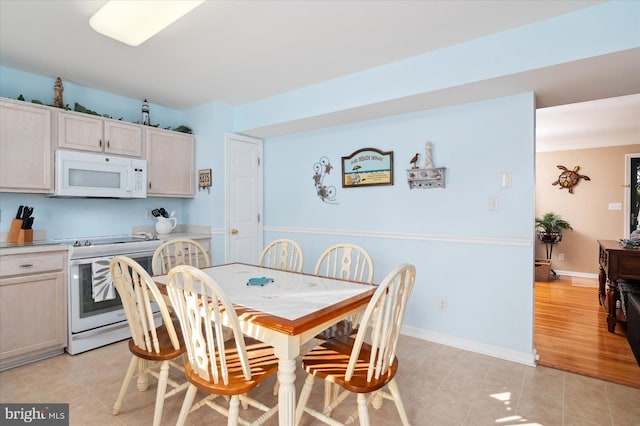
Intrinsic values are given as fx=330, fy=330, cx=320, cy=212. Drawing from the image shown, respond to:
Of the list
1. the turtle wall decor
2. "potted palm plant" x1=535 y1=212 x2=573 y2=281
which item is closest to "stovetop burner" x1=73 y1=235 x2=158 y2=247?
Result: "potted palm plant" x1=535 y1=212 x2=573 y2=281

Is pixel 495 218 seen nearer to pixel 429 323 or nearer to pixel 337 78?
pixel 429 323

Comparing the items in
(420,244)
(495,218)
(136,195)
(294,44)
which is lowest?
(420,244)

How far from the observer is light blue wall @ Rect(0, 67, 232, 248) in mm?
2900

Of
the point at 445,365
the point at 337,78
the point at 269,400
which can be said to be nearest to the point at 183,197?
the point at 337,78

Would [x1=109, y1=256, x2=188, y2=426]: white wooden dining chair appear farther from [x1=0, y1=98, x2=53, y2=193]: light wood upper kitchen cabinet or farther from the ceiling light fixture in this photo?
[x1=0, y1=98, x2=53, y2=193]: light wood upper kitchen cabinet

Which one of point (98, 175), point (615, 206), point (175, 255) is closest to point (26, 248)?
point (98, 175)

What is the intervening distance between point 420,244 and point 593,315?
2.33 m

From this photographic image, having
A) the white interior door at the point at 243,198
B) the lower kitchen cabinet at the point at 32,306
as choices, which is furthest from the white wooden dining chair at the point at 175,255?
the lower kitchen cabinet at the point at 32,306

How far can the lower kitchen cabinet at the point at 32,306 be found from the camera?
2.39m

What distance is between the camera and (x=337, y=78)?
9.96ft

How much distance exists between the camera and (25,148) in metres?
2.63

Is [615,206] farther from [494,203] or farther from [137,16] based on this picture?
[137,16]

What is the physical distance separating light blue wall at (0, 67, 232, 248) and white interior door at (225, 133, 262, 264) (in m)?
0.11

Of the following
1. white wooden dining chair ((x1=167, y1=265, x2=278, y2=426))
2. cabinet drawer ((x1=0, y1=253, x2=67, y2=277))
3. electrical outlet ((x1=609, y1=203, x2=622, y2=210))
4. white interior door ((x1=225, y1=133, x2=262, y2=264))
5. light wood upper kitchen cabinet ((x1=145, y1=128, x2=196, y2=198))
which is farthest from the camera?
electrical outlet ((x1=609, y1=203, x2=622, y2=210))
